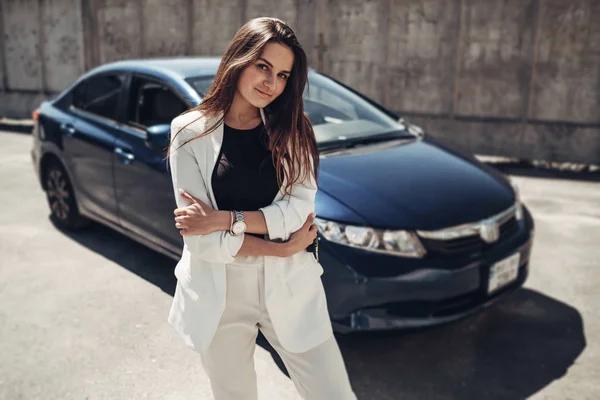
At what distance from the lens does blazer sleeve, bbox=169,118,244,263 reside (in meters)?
1.89

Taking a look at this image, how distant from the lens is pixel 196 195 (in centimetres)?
192

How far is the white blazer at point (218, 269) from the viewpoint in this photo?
1922 mm

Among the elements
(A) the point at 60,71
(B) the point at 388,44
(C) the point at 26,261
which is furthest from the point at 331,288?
(A) the point at 60,71

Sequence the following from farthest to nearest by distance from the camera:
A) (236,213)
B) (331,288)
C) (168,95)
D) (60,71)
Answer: (60,71), (168,95), (331,288), (236,213)

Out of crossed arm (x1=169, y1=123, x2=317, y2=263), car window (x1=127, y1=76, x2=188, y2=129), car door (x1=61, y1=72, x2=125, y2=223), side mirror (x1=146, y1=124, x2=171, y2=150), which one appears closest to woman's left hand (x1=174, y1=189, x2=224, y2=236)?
crossed arm (x1=169, y1=123, x2=317, y2=263)

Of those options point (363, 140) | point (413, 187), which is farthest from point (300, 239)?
point (363, 140)

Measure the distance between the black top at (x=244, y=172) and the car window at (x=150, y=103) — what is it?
2.32 metres

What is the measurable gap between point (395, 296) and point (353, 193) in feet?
1.97

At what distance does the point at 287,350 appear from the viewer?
2031 mm

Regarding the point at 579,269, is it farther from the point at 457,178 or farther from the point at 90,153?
the point at 90,153

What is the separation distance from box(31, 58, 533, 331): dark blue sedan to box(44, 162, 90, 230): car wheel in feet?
0.05

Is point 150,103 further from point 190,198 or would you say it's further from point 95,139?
point 190,198

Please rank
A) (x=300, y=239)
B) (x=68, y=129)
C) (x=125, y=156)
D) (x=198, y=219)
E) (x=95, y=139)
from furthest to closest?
(x=68, y=129), (x=95, y=139), (x=125, y=156), (x=300, y=239), (x=198, y=219)

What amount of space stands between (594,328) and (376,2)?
268 inches
